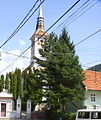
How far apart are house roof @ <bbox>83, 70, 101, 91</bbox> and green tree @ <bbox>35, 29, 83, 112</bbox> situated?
2969mm

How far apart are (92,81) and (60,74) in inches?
305

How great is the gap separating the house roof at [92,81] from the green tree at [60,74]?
2.97 m

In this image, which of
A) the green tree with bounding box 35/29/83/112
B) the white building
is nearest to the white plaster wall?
the green tree with bounding box 35/29/83/112

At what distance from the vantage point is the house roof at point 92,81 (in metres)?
47.1

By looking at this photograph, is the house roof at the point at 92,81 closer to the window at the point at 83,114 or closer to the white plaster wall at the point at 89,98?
the white plaster wall at the point at 89,98

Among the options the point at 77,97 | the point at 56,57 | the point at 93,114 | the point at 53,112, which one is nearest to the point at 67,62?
the point at 56,57

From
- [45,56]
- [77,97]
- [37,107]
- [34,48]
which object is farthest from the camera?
[34,48]

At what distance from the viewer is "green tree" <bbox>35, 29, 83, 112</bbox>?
42156mm

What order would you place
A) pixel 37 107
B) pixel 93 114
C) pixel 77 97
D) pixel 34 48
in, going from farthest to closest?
pixel 34 48 < pixel 37 107 < pixel 77 97 < pixel 93 114

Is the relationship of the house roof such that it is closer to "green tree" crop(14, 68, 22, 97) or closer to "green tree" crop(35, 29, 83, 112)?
"green tree" crop(35, 29, 83, 112)

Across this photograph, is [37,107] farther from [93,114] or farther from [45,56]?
[93,114]

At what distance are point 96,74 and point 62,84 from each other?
10.6 meters

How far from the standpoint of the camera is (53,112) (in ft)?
153

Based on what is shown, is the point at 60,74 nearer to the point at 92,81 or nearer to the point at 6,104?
the point at 92,81
